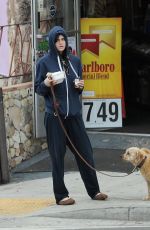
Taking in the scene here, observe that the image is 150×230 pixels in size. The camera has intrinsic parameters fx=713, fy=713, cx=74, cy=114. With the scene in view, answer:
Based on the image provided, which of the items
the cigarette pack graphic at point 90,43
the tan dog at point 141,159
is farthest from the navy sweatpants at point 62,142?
the cigarette pack graphic at point 90,43

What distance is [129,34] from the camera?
1431 cm

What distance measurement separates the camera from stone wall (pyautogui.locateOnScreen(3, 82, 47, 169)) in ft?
34.6

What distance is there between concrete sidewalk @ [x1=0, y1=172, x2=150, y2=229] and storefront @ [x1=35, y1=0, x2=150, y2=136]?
2318mm

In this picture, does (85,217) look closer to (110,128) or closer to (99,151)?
(99,151)

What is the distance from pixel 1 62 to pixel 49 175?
2.36m

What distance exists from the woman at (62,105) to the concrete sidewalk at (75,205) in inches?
11.3

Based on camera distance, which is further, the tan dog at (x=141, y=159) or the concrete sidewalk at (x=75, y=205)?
the tan dog at (x=141, y=159)

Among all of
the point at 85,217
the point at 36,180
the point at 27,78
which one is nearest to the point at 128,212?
the point at 85,217

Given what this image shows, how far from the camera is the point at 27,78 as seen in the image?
11.2 metres

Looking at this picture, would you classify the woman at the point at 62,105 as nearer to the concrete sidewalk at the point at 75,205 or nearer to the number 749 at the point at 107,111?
the concrete sidewalk at the point at 75,205

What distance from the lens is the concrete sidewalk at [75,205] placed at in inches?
302

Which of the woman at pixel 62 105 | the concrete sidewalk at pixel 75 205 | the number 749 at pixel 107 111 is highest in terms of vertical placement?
the woman at pixel 62 105

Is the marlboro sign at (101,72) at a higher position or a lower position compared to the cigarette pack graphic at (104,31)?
lower

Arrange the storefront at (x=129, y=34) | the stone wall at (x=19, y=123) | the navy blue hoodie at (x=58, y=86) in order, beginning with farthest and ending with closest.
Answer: the storefront at (x=129, y=34) < the stone wall at (x=19, y=123) < the navy blue hoodie at (x=58, y=86)
